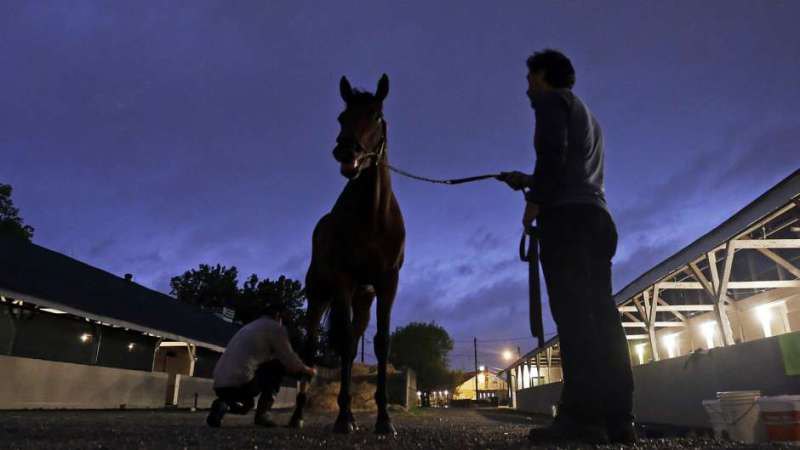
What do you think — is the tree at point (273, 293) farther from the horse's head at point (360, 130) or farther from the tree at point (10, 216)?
the horse's head at point (360, 130)

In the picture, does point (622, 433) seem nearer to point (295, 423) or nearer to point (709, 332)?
point (295, 423)

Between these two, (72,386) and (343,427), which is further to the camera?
(72,386)

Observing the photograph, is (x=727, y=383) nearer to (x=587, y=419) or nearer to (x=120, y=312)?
(x=587, y=419)

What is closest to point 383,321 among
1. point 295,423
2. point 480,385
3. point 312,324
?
point 295,423

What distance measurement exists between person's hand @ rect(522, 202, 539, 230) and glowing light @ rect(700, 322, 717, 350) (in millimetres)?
15804

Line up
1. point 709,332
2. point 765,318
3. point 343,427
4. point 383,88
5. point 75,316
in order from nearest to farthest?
point 343,427 → point 383,88 → point 765,318 → point 709,332 → point 75,316

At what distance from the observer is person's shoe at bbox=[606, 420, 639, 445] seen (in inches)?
120

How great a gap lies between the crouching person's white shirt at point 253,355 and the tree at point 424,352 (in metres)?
65.2

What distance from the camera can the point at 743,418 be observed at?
474cm

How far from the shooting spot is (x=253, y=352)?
6.04m

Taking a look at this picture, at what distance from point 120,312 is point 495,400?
58.2 meters

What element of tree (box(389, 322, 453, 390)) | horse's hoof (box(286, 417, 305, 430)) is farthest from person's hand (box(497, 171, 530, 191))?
tree (box(389, 322, 453, 390))

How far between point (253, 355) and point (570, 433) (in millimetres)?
4172

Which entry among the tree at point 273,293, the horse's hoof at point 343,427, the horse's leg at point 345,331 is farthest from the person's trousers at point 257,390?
the tree at point 273,293
